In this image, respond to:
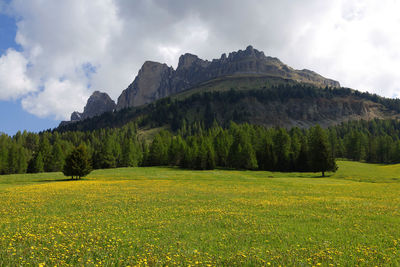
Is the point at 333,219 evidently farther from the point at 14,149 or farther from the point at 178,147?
the point at 14,149

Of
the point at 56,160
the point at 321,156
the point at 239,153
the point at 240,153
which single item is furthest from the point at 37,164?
the point at 321,156

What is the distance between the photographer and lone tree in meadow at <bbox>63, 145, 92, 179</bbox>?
58.9m

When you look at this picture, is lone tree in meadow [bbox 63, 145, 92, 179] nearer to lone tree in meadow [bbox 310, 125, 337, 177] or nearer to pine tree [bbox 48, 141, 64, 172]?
pine tree [bbox 48, 141, 64, 172]

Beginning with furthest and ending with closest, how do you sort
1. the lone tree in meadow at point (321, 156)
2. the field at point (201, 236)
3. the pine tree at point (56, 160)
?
1. the pine tree at point (56, 160)
2. the lone tree in meadow at point (321, 156)
3. the field at point (201, 236)

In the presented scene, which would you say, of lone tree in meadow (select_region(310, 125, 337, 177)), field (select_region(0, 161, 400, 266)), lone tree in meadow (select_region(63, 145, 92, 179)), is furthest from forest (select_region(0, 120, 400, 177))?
field (select_region(0, 161, 400, 266))

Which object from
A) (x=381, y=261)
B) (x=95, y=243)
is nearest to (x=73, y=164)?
(x=95, y=243)

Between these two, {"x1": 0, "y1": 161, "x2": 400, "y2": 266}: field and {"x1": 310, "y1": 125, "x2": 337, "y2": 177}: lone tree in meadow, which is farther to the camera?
{"x1": 310, "y1": 125, "x2": 337, "y2": 177}: lone tree in meadow

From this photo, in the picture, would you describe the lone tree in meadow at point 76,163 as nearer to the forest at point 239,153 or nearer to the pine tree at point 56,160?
the forest at point 239,153

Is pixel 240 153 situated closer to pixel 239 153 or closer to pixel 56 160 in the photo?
pixel 239 153

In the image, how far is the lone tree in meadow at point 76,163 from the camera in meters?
58.9

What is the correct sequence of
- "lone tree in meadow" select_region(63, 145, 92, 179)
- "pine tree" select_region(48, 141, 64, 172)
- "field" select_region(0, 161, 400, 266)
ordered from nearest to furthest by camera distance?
"field" select_region(0, 161, 400, 266) → "lone tree in meadow" select_region(63, 145, 92, 179) → "pine tree" select_region(48, 141, 64, 172)

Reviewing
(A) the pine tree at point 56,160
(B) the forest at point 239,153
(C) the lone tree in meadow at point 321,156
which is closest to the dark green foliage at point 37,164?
(B) the forest at point 239,153

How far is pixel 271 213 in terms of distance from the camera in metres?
19.0

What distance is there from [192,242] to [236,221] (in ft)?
17.9
